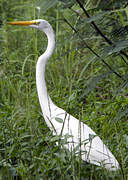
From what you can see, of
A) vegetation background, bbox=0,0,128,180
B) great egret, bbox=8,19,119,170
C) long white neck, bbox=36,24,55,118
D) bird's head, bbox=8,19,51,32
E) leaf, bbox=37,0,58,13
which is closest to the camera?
leaf, bbox=37,0,58,13

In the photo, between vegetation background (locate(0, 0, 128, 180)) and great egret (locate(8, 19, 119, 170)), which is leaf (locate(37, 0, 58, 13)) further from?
great egret (locate(8, 19, 119, 170))

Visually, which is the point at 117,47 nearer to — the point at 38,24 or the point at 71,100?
the point at 71,100

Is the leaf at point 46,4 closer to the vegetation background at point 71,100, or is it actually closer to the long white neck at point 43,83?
the vegetation background at point 71,100

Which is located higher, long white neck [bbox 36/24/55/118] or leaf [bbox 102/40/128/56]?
long white neck [bbox 36/24/55/118]

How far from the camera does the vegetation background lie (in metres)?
1.30

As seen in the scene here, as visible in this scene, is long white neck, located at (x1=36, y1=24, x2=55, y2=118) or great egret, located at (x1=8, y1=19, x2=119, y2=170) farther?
long white neck, located at (x1=36, y1=24, x2=55, y2=118)

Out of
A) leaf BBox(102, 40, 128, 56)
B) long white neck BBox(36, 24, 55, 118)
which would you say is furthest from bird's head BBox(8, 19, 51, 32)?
leaf BBox(102, 40, 128, 56)

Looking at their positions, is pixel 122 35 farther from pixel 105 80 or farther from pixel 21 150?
pixel 105 80

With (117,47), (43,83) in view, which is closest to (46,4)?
(117,47)

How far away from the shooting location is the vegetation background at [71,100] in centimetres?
130

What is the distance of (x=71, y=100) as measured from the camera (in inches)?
86.2

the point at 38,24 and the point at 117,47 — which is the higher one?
the point at 38,24

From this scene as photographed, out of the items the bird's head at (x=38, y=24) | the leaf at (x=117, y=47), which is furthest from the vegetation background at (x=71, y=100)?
the bird's head at (x=38, y=24)

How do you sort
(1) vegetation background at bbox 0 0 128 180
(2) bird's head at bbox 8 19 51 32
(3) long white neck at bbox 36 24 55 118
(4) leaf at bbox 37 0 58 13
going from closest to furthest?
(4) leaf at bbox 37 0 58 13, (1) vegetation background at bbox 0 0 128 180, (3) long white neck at bbox 36 24 55 118, (2) bird's head at bbox 8 19 51 32
